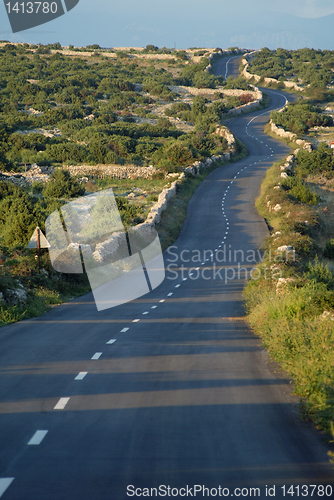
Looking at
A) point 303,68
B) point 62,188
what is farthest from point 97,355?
point 303,68

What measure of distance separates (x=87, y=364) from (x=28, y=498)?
426cm

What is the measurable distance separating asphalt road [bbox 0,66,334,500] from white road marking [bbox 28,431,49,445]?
0.07 ft

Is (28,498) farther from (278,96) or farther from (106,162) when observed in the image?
(278,96)

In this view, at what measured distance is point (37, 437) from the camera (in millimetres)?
5859

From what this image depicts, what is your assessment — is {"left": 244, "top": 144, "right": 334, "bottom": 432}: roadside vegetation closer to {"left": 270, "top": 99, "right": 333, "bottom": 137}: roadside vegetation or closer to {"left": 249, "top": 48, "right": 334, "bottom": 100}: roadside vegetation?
{"left": 270, "top": 99, "right": 333, "bottom": 137}: roadside vegetation

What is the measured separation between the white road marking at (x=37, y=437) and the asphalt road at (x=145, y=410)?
21mm

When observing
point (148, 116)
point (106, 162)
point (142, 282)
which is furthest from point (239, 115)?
point (142, 282)

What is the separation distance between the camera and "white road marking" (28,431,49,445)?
5.72 meters

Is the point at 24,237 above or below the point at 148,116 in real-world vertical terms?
below

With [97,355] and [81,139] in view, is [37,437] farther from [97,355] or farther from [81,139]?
[81,139]

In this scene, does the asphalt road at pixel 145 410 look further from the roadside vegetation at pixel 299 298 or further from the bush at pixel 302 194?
the bush at pixel 302 194

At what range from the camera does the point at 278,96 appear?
95.0 metres

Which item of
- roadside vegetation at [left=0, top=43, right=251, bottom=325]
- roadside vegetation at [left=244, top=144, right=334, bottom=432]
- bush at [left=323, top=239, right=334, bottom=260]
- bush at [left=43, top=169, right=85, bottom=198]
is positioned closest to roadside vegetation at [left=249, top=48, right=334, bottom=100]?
roadside vegetation at [left=0, top=43, right=251, bottom=325]

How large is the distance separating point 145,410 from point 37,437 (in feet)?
5.57
